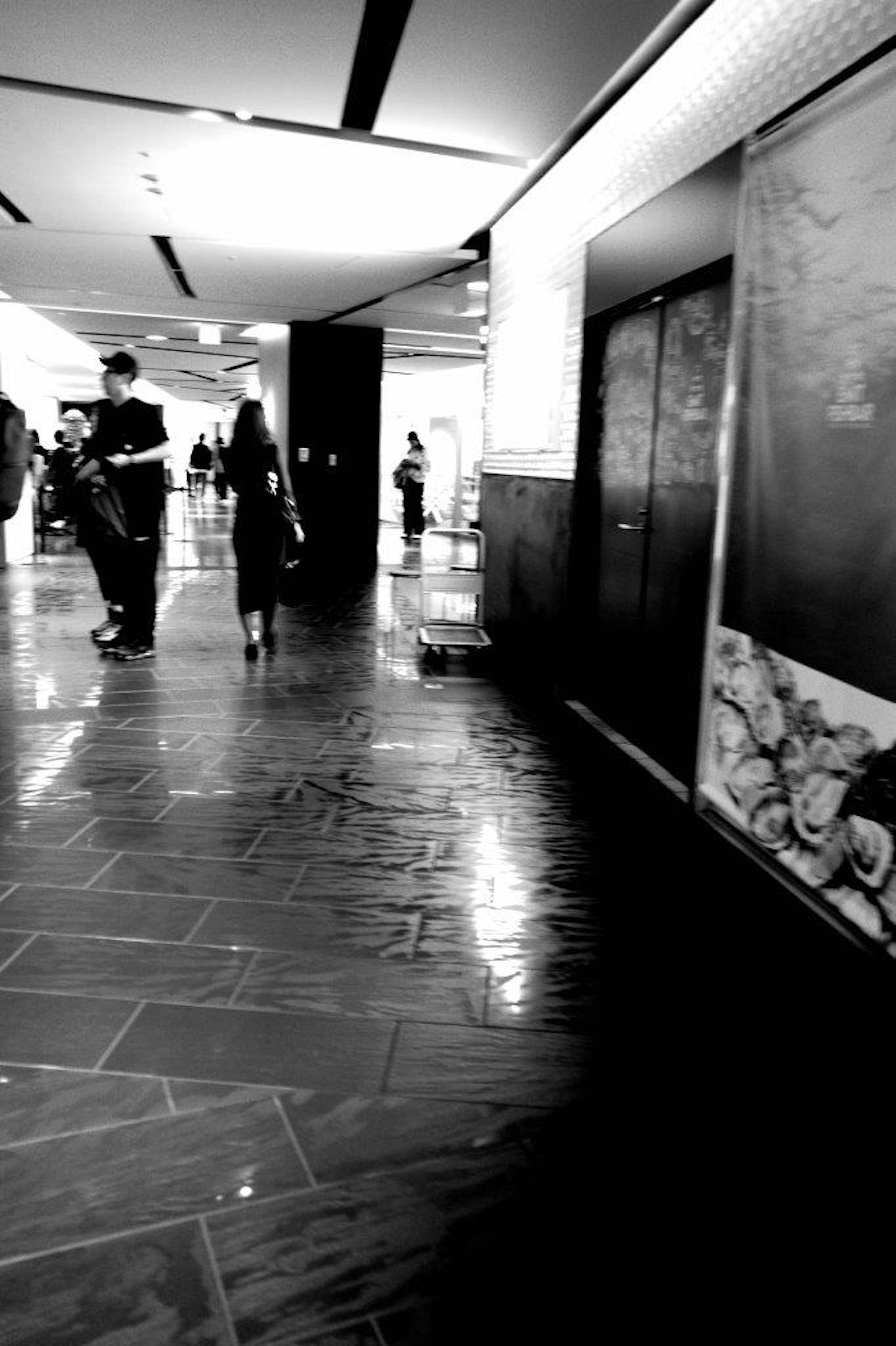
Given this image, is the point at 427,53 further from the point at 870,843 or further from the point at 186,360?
the point at 186,360

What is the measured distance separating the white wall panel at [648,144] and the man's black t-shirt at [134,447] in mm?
2121

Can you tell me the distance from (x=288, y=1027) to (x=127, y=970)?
459mm

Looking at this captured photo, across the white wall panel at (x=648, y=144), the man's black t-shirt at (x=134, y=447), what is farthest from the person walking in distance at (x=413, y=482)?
the man's black t-shirt at (x=134, y=447)

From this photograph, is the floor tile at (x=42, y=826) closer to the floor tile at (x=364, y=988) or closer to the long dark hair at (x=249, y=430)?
the floor tile at (x=364, y=988)

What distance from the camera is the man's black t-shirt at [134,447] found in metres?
5.49

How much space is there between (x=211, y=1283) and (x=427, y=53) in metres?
3.91

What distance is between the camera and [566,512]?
16.6 ft

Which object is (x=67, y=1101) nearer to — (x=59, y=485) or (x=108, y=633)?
(x=108, y=633)

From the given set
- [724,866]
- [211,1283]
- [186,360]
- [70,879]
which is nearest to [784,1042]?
[724,866]

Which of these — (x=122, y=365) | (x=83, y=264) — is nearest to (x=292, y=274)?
(x=83, y=264)

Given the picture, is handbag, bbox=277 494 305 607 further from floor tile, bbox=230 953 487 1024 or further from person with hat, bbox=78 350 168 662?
floor tile, bbox=230 953 487 1024

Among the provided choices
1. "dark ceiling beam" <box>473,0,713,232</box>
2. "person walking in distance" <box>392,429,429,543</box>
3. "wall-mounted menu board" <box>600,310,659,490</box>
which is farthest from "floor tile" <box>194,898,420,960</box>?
"person walking in distance" <box>392,429,429,543</box>

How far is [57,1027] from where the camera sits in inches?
80.4

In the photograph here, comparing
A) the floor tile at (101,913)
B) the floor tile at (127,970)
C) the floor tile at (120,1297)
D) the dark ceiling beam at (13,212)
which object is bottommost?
the floor tile at (120,1297)
